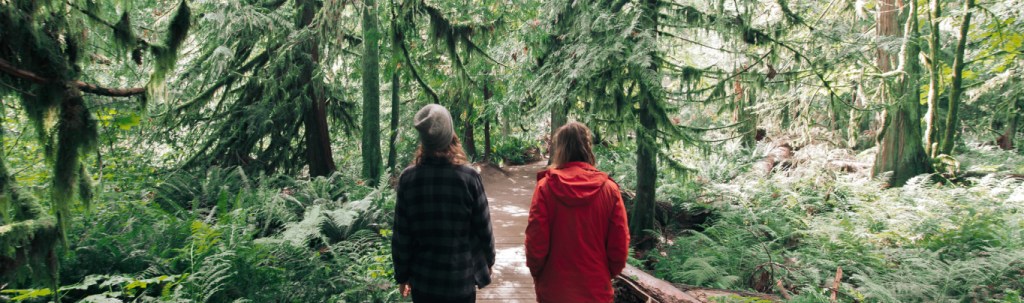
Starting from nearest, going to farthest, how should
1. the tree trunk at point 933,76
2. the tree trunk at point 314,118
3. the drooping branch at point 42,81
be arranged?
the drooping branch at point 42,81
the tree trunk at point 314,118
the tree trunk at point 933,76

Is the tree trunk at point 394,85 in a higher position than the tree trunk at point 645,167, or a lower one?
higher

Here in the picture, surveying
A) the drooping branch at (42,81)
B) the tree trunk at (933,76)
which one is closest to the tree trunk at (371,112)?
the drooping branch at (42,81)

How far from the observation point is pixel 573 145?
3307mm

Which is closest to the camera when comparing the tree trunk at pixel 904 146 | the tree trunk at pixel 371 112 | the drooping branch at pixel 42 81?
the drooping branch at pixel 42 81

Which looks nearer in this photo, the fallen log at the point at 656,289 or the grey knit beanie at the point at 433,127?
the grey knit beanie at the point at 433,127

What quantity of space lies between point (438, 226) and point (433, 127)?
635mm

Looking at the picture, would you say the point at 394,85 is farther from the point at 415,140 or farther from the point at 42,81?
the point at 42,81

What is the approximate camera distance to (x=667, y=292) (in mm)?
5227

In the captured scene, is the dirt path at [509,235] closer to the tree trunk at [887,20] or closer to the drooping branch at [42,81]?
the drooping branch at [42,81]

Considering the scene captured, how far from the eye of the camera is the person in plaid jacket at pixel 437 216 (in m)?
3.01

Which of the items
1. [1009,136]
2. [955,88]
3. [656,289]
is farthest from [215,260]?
[1009,136]

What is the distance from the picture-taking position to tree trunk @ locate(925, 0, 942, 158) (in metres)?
10.4

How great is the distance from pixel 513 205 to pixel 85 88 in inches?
338

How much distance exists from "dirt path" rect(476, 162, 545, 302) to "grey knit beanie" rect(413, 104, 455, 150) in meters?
3.09
